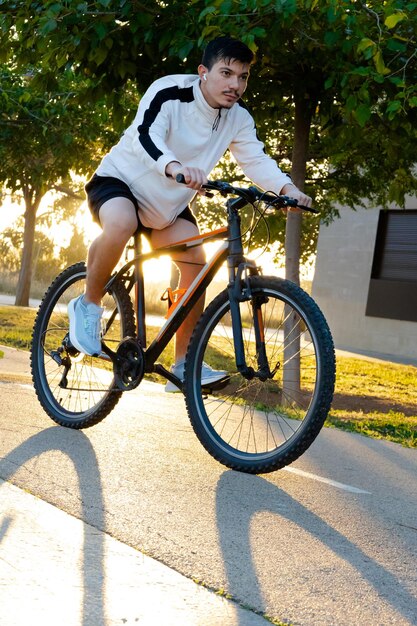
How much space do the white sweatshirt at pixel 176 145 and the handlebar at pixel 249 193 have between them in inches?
12.4

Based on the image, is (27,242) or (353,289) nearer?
A: (353,289)

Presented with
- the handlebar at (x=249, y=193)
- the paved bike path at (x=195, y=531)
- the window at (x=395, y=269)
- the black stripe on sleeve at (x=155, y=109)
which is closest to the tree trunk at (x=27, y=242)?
the window at (x=395, y=269)

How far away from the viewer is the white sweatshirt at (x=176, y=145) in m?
4.41

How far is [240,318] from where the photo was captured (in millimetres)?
4133

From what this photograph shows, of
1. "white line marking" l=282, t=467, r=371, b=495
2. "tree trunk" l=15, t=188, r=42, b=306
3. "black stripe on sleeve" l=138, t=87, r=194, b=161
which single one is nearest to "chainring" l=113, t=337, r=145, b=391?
"white line marking" l=282, t=467, r=371, b=495

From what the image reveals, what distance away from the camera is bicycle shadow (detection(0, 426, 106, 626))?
8.31ft

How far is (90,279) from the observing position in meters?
4.89

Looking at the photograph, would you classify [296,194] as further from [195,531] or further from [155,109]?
[195,531]

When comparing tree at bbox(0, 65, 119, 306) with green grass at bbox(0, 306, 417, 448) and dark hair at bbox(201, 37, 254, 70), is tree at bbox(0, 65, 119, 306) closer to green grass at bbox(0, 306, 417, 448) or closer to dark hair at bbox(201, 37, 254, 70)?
green grass at bbox(0, 306, 417, 448)

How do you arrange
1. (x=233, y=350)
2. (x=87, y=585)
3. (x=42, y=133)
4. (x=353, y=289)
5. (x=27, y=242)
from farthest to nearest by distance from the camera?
(x=27, y=242) → (x=353, y=289) → (x=42, y=133) → (x=233, y=350) → (x=87, y=585)

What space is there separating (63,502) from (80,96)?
564 centimetres

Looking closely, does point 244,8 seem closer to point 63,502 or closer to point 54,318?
point 54,318

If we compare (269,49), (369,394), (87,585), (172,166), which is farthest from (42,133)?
(87,585)

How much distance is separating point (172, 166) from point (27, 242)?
70.4 feet
